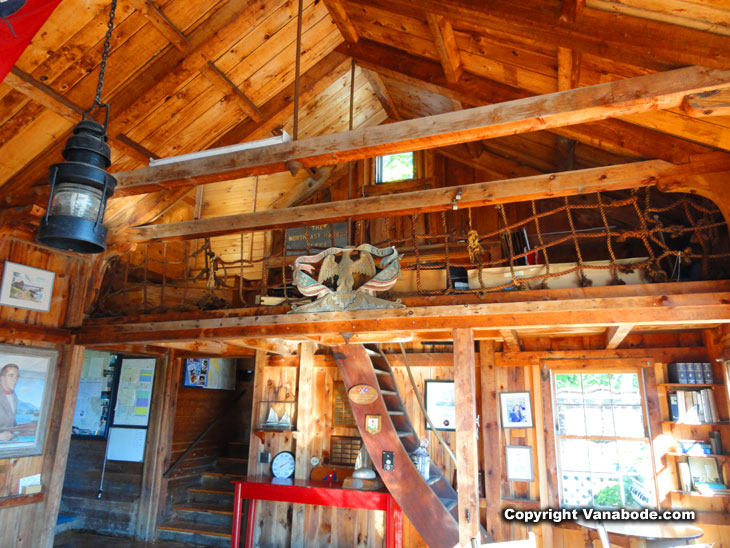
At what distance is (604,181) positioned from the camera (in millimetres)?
4305

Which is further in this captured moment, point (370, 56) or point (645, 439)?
point (370, 56)

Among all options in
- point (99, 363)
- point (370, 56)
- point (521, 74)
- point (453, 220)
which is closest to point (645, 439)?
point (453, 220)

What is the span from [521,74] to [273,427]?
561 centimetres

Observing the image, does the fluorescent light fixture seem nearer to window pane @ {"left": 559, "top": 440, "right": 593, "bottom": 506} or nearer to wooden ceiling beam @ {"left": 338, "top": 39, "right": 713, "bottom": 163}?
wooden ceiling beam @ {"left": 338, "top": 39, "right": 713, "bottom": 163}

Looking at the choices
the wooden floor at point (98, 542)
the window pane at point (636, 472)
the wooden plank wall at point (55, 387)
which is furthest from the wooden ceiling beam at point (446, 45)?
the wooden floor at point (98, 542)

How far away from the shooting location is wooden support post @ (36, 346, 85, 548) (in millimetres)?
5629

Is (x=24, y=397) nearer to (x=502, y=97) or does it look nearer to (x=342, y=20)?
(x=342, y=20)

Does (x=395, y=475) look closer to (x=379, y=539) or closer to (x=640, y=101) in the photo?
(x=379, y=539)

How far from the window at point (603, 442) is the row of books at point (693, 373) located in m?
0.49

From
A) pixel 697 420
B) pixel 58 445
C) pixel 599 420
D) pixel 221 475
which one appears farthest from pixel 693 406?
pixel 58 445

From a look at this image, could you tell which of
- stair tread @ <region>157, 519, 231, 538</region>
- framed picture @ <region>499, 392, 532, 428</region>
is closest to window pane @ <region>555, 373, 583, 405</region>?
framed picture @ <region>499, 392, 532, 428</region>

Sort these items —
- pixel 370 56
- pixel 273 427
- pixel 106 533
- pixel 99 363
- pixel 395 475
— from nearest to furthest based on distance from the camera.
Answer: pixel 395 475, pixel 370 56, pixel 273 427, pixel 106 533, pixel 99 363

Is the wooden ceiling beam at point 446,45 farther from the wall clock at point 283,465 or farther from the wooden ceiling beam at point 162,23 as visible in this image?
the wall clock at point 283,465

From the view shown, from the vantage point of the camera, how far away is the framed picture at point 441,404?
6477 mm
